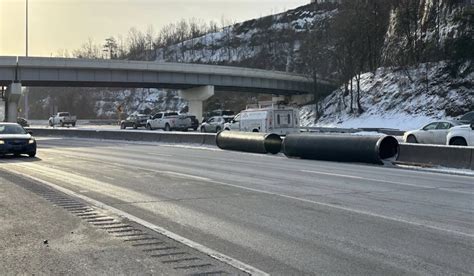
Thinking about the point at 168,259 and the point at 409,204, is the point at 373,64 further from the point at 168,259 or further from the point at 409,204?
the point at 168,259

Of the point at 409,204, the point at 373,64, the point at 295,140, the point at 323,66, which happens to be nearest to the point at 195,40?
the point at 323,66

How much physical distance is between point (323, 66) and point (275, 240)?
77079 mm

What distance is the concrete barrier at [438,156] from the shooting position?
59.7ft

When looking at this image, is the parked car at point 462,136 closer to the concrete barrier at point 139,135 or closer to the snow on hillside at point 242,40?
the concrete barrier at point 139,135

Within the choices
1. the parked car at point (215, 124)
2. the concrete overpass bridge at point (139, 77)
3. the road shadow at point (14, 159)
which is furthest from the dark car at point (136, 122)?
the road shadow at point (14, 159)

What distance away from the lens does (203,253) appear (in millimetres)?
6641

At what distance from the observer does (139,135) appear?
39469mm

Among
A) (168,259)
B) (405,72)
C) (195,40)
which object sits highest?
(195,40)

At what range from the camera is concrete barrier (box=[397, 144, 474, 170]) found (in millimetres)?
18188

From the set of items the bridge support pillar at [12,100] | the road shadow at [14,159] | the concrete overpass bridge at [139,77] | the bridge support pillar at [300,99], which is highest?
the concrete overpass bridge at [139,77]

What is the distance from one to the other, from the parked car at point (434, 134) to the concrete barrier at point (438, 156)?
6238 millimetres

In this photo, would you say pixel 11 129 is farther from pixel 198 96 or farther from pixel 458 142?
pixel 198 96

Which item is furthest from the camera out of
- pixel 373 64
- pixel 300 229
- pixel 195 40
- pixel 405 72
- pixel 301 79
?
pixel 195 40

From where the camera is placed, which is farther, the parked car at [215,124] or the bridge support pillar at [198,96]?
the bridge support pillar at [198,96]
